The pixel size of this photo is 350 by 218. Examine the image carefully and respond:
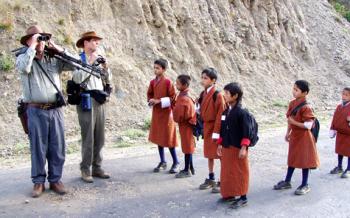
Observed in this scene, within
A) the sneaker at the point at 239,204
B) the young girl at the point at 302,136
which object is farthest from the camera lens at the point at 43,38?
the young girl at the point at 302,136

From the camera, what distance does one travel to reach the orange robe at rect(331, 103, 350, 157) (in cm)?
795

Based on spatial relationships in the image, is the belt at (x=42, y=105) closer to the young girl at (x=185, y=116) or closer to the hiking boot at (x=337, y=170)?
the young girl at (x=185, y=116)

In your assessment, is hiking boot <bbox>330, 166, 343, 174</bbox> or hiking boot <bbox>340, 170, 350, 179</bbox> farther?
hiking boot <bbox>330, 166, 343, 174</bbox>

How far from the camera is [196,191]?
6.97 meters

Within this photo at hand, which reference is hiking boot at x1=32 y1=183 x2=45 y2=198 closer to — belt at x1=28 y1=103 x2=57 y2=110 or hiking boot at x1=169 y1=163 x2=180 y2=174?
belt at x1=28 y1=103 x2=57 y2=110

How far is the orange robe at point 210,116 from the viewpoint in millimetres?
6859

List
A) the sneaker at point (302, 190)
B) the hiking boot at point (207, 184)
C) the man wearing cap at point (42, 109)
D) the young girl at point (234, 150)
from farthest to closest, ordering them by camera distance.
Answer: the hiking boot at point (207, 184)
the sneaker at point (302, 190)
the man wearing cap at point (42, 109)
the young girl at point (234, 150)

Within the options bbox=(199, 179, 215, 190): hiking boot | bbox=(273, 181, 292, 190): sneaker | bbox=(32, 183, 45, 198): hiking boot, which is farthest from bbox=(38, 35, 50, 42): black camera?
bbox=(273, 181, 292, 190): sneaker

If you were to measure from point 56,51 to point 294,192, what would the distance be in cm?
409

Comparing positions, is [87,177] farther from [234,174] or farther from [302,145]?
[302,145]

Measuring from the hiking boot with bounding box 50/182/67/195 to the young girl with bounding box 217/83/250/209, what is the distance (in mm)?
2291

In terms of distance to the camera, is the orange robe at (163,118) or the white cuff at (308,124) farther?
the orange robe at (163,118)

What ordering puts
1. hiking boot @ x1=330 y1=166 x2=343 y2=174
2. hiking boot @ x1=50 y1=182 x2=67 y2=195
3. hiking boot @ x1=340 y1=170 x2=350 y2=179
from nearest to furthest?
1. hiking boot @ x1=50 y1=182 x2=67 y2=195
2. hiking boot @ x1=340 y1=170 x2=350 y2=179
3. hiking boot @ x1=330 y1=166 x2=343 y2=174

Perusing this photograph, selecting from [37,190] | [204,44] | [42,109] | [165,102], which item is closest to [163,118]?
[165,102]
